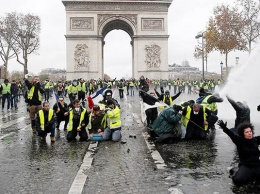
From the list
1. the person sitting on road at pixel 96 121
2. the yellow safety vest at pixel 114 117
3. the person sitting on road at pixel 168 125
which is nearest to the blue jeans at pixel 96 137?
the person sitting on road at pixel 96 121

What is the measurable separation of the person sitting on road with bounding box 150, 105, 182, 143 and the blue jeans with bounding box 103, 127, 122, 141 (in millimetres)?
902

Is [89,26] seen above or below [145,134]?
above

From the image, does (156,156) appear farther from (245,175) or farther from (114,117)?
(245,175)

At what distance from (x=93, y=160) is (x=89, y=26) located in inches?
1666

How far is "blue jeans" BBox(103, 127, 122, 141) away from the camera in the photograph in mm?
9953

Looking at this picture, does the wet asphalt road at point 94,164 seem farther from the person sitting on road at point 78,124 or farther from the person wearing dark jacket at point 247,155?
the person sitting on road at point 78,124

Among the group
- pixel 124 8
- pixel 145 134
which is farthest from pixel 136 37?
pixel 145 134

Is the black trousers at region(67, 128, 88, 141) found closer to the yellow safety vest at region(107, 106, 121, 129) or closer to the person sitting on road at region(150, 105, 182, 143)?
the yellow safety vest at region(107, 106, 121, 129)

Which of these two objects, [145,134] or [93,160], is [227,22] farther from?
[93,160]

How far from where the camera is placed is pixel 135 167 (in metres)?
7.09

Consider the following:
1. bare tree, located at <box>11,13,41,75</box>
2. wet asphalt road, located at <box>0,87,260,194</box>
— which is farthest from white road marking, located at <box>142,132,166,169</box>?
bare tree, located at <box>11,13,41,75</box>

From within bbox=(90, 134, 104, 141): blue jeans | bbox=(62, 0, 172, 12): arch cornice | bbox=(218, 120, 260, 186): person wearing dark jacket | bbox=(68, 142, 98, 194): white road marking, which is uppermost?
bbox=(62, 0, 172, 12): arch cornice

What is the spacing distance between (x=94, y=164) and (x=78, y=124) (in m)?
3.05

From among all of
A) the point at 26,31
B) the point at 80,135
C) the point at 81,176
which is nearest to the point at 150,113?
the point at 80,135
